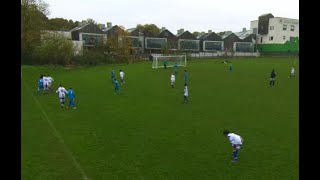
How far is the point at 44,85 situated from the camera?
92.6ft

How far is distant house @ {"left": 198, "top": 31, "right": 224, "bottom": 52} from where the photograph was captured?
3420 inches

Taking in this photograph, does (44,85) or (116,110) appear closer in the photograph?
(116,110)

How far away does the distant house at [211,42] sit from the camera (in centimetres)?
8688

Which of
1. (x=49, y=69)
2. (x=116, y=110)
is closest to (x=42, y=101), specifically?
(x=116, y=110)

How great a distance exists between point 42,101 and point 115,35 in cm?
4234

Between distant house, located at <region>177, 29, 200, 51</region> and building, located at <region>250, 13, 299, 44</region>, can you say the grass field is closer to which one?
distant house, located at <region>177, 29, 200, 51</region>

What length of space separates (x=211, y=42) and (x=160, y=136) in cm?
7534

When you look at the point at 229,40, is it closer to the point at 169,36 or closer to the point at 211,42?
the point at 211,42

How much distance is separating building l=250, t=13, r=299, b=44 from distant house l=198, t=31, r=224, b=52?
1462 cm

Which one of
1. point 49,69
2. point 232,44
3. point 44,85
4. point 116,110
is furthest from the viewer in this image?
point 232,44

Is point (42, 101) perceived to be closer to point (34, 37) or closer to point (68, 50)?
point (68, 50)

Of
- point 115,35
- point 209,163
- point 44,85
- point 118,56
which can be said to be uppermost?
point 115,35

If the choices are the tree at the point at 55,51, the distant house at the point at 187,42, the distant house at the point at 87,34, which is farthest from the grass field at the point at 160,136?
the distant house at the point at 187,42
